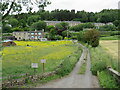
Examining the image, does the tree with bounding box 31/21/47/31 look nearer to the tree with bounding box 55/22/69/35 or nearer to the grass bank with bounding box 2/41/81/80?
the tree with bounding box 55/22/69/35

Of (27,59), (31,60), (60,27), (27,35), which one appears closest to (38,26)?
(60,27)

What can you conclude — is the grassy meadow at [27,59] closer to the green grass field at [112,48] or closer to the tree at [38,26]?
the green grass field at [112,48]

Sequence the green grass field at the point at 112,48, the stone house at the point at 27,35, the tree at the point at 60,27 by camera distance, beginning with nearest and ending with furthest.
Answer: the green grass field at the point at 112,48, the stone house at the point at 27,35, the tree at the point at 60,27

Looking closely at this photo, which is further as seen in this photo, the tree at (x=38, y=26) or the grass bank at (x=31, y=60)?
the tree at (x=38, y=26)

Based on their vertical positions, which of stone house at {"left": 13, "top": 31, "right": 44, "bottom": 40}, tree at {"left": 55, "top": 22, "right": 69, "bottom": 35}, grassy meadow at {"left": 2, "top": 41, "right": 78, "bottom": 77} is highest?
tree at {"left": 55, "top": 22, "right": 69, "bottom": 35}

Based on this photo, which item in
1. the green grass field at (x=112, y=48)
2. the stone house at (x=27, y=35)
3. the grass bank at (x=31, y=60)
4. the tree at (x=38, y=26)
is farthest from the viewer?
the tree at (x=38, y=26)

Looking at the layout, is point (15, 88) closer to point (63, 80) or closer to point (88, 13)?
point (63, 80)

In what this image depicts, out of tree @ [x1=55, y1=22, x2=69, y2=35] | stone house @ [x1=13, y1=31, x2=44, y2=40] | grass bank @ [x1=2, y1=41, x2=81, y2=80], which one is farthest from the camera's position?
tree @ [x1=55, y1=22, x2=69, y2=35]

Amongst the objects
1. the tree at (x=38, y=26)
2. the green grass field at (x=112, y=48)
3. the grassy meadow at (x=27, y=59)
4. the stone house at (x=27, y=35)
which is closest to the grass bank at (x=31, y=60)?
the grassy meadow at (x=27, y=59)

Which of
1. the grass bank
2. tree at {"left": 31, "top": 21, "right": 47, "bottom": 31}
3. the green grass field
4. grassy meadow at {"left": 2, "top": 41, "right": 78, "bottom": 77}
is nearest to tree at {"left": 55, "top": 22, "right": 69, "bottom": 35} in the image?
tree at {"left": 31, "top": 21, "right": 47, "bottom": 31}

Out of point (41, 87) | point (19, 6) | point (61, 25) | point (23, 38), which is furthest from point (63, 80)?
point (61, 25)

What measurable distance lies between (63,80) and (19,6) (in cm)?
726

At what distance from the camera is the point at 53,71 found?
60.2 feet

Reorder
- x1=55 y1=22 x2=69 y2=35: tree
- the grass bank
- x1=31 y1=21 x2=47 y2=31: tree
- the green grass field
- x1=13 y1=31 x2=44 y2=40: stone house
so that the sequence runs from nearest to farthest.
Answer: the grass bank
the green grass field
x1=13 y1=31 x2=44 y2=40: stone house
x1=55 y1=22 x2=69 y2=35: tree
x1=31 y1=21 x2=47 y2=31: tree
